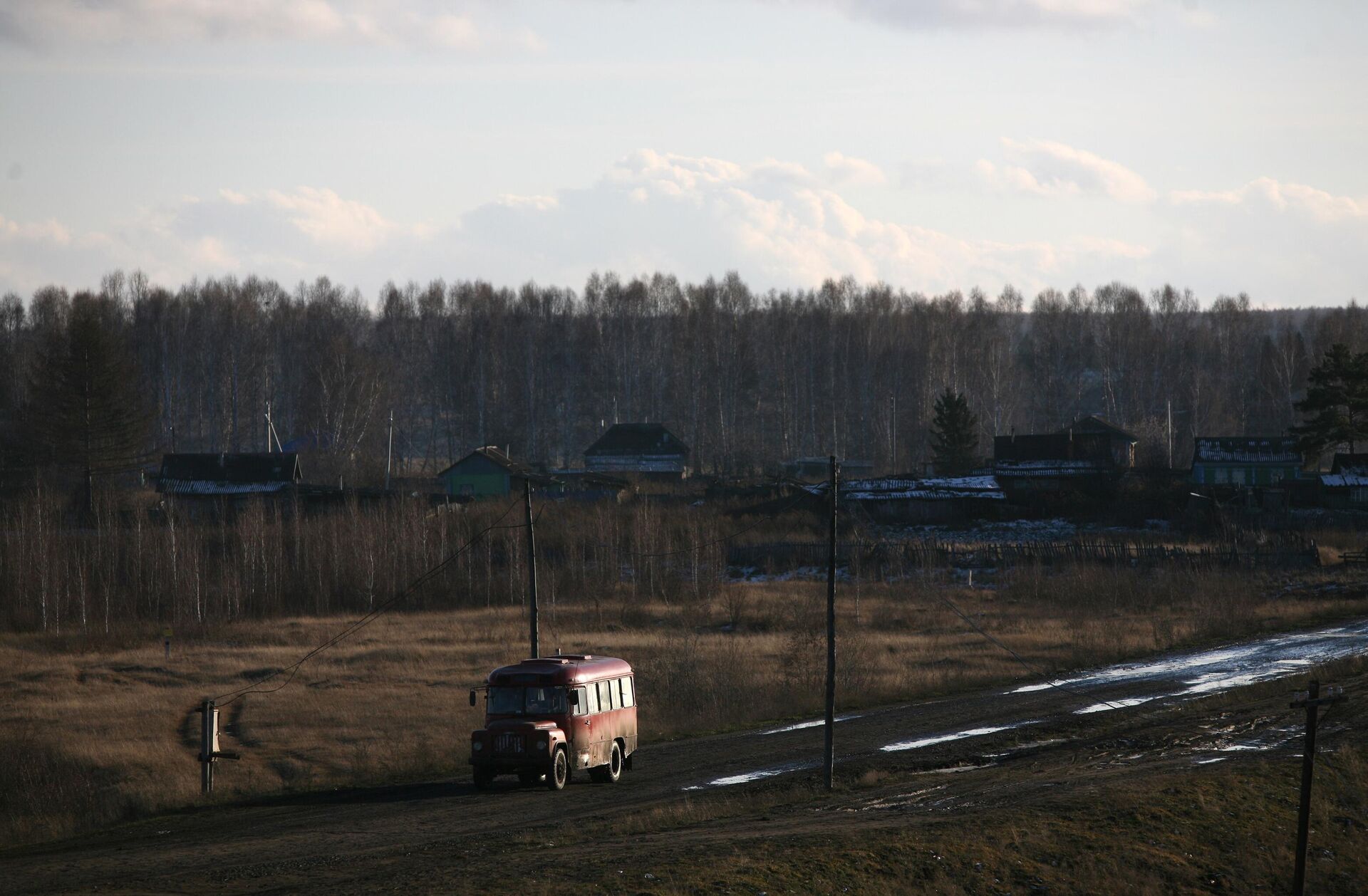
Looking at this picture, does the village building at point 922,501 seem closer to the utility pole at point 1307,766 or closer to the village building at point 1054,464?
the village building at point 1054,464

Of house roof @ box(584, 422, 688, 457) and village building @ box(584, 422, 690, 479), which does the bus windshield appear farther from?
house roof @ box(584, 422, 688, 457)

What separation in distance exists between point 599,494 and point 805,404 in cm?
4684

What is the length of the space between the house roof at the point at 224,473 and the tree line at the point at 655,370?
18389mm

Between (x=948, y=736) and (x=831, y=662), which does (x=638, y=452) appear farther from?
(x=831, y=662)

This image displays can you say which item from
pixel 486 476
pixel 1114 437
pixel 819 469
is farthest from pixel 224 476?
pixel 1114 437

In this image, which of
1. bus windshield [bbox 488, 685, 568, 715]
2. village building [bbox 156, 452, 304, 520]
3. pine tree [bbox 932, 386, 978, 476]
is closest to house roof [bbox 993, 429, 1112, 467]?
pine tree [bbox 932, 386, 978, 476]

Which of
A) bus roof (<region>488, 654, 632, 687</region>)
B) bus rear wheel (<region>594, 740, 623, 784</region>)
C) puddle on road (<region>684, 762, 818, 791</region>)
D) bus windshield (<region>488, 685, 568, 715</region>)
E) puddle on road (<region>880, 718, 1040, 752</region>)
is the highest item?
bus roof (<region>488, 654, 632, 687</region>)

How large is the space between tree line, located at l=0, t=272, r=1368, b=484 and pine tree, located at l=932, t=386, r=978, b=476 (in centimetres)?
1861

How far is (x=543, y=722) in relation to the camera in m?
24.7

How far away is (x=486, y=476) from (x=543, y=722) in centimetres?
6965

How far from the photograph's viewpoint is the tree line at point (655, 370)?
120750mm

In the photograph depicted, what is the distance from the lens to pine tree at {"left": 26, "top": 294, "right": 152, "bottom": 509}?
8225cm

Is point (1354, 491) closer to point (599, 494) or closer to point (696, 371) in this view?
point (599, 494)

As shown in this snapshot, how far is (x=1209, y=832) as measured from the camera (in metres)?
23.8
